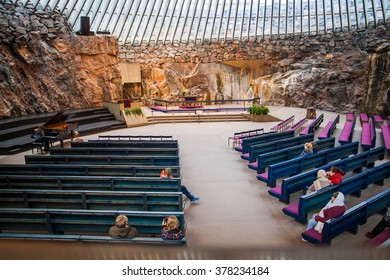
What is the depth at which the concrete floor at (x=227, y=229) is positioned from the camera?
2656 millimetres

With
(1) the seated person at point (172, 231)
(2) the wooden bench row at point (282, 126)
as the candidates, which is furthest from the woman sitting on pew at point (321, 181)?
(2) the wooden bench row at point (282, 126)

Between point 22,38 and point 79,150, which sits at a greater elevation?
point 22,38

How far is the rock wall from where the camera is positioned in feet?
46.6

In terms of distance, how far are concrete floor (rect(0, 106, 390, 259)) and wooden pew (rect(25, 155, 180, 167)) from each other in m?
0.71

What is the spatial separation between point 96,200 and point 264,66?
22430 mm

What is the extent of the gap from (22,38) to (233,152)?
12719mm

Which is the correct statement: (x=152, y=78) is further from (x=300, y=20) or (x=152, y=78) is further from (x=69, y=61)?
(x=300, y=20)

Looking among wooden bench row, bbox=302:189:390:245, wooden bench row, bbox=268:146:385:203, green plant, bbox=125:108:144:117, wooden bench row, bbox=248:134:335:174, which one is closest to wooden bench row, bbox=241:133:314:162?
wooden bench row, bbox=248:134:335:174

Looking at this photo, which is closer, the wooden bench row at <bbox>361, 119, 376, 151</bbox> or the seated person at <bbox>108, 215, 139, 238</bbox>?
the seated person at <bbox>108, 215, 139, 238</bbox>

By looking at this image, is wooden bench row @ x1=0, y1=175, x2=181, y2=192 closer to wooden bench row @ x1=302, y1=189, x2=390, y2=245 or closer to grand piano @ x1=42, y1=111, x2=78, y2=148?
wooden bench row @ x1=302, y1=189, x2=390, y2=245

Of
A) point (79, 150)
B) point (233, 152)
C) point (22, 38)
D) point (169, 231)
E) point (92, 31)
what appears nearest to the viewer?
point (169, 231)

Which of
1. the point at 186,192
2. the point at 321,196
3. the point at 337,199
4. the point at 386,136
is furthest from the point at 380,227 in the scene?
the point at 386,136
